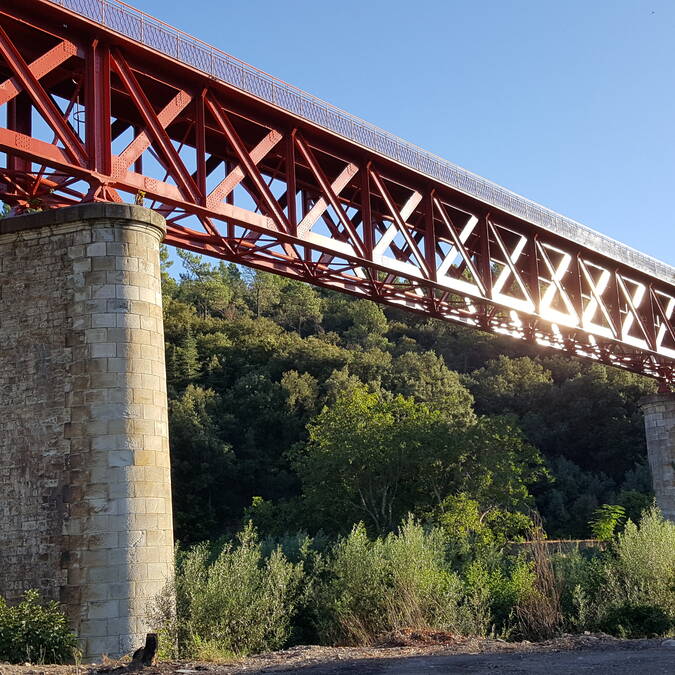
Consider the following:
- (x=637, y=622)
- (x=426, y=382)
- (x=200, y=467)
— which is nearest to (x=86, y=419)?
(x=637, y=622)

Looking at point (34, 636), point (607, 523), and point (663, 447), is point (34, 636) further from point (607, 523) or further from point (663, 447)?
point (663, 447)

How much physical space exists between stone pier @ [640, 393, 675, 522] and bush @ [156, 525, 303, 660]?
26.4 metres

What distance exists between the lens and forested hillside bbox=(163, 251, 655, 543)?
45219mm

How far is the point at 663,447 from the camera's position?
4153cm

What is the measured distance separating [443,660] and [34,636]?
6511 millimetres

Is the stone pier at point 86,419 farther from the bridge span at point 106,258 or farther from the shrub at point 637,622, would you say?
the shrub at point 637,622

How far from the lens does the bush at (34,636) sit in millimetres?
15422

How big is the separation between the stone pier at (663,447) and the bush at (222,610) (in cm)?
2639

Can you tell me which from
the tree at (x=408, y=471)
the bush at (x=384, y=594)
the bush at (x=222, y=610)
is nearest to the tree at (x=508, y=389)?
the tree at (x=408, y=471)

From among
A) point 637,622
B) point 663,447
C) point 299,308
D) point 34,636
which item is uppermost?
point 299,308

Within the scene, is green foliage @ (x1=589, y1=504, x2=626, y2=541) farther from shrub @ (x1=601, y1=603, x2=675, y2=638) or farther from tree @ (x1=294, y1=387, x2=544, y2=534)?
shrub @ (x1=601, y1=603, x2=675, y2=638)

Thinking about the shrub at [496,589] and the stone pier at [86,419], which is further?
the shrub at [496,589]

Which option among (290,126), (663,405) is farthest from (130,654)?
(663,405)

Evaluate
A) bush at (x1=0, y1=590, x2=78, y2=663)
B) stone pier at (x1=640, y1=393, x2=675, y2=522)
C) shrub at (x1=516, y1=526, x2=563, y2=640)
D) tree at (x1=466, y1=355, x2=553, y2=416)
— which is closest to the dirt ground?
bush at (x1=0, y1=590, x2=78, y2=663)
